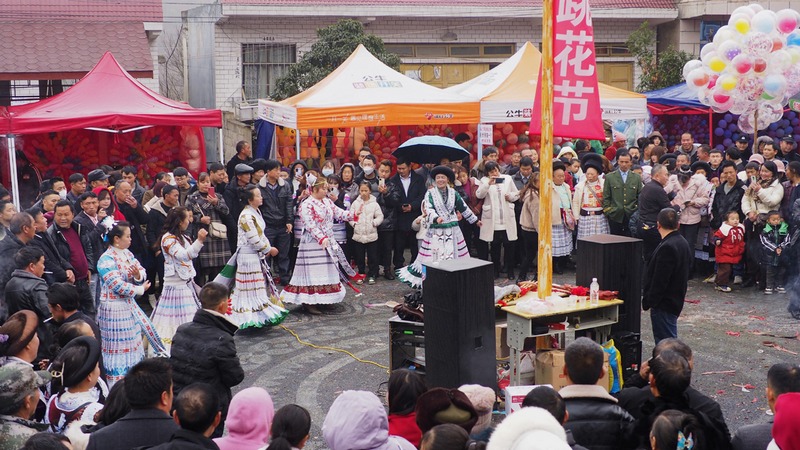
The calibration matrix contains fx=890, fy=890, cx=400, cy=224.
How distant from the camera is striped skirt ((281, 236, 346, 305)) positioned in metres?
10.8

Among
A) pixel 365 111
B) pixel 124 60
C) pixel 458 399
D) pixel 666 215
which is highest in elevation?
pixel 124 60

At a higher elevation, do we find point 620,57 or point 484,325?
point 620,57

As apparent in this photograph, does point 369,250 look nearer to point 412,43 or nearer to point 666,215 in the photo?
point 666,215

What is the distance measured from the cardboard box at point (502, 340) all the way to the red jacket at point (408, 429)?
9.97 ft

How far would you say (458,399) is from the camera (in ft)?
15.9

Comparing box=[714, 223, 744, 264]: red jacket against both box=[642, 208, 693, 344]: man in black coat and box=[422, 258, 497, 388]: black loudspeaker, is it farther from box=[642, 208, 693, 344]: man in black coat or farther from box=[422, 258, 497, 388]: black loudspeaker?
box=[422, 258, 497, 388]: black loudspeaker

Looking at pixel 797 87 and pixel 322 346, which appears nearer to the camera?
pixel 322 346

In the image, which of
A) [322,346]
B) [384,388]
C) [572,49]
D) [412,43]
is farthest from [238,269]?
[412,43]

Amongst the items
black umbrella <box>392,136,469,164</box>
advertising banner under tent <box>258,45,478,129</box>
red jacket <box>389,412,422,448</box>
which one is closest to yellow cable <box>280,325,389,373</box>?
red jacket <box>389,412,422,448</box>

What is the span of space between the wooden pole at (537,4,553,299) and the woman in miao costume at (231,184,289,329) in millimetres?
3486

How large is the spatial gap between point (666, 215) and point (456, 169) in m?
5.31

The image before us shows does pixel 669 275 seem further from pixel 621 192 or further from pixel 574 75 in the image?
pixel 621 192

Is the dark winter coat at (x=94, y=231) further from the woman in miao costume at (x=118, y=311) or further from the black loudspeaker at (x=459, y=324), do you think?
the black loudspeaker at (x=459, y=324)

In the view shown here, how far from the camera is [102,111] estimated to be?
1316 centimetres
